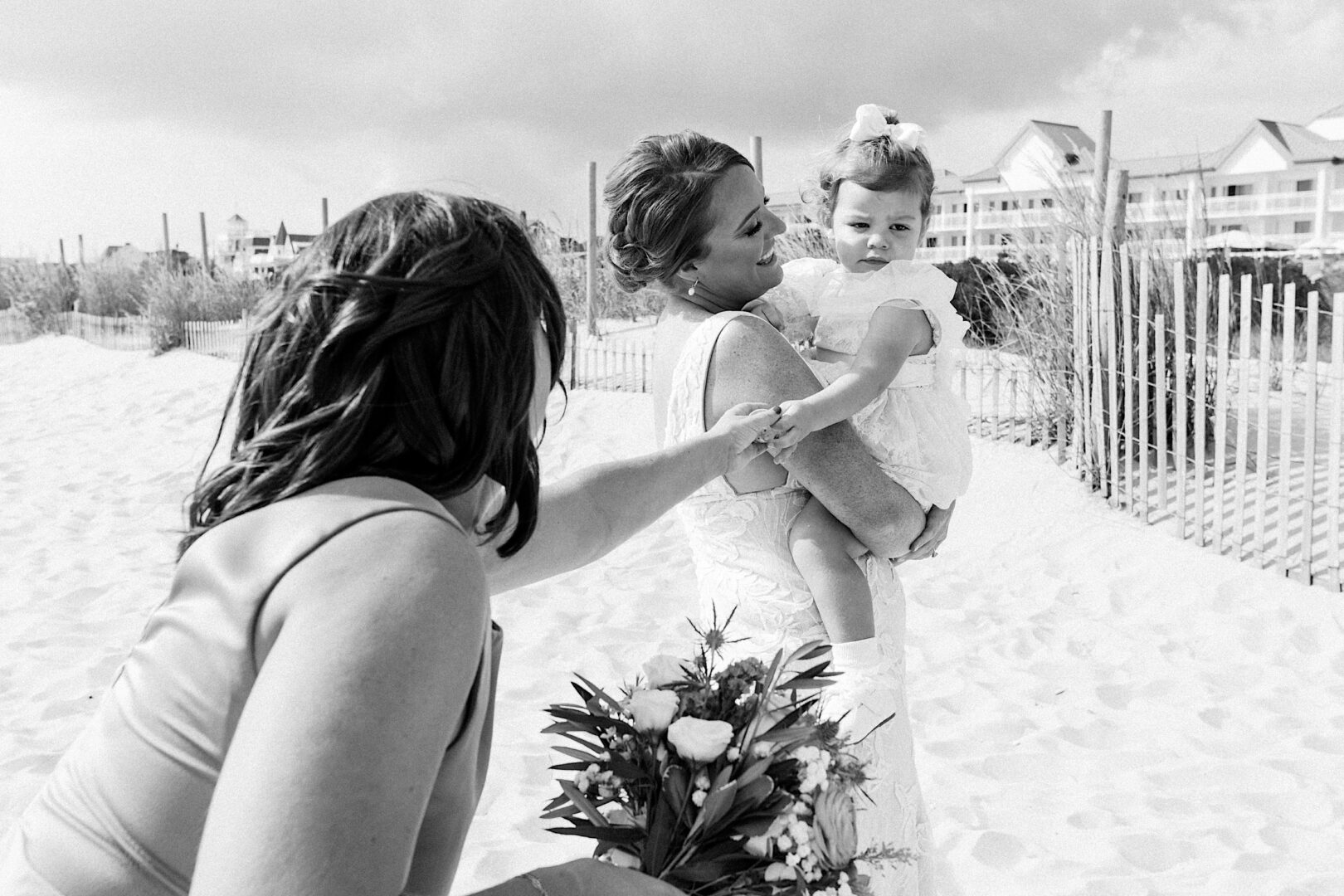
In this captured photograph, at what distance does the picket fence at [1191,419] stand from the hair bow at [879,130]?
3.18 m

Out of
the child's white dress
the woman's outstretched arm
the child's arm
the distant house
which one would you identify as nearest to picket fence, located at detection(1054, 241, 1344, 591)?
the child's white dress

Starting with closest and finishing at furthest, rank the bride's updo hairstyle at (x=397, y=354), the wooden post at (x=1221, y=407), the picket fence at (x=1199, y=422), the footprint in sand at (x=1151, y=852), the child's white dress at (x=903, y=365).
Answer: the bride's updo hairstyle at (x=397, y=354)
the child's white dress at (x=903, y=365)
the footprint in sand at (x=1151, y=852)
the picket fence at (x=1199, y=422)
the wooden post at (x=1221, y=407)

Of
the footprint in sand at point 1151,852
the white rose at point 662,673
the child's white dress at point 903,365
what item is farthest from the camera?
the footprint in sand at point 1151,852

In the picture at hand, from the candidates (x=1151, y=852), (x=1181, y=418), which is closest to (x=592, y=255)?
(x=1181, y=418)

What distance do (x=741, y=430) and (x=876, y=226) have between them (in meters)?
0.95

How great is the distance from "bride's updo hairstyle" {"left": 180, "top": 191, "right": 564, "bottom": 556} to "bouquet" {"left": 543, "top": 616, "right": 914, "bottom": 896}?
473 millimetres

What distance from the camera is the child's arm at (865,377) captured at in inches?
83.3

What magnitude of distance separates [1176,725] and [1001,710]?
2.41 ft

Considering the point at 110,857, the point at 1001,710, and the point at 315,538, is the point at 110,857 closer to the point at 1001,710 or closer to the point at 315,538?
the point at 315,538

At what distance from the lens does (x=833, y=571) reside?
7.04 ft

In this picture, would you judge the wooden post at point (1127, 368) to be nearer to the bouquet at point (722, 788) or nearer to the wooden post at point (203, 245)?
the bouquet at point (722, 788)

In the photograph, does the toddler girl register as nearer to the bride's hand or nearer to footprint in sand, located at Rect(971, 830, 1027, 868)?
the bride's hand

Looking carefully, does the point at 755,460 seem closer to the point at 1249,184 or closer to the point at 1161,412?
the point at 1161,412

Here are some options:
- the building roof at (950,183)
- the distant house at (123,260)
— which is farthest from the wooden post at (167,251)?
the building roof at (950,183)
